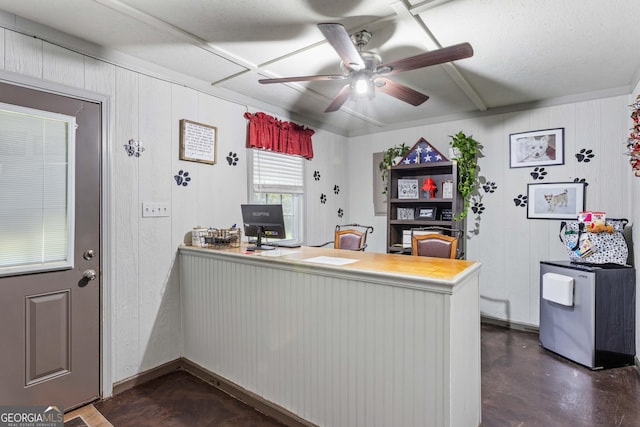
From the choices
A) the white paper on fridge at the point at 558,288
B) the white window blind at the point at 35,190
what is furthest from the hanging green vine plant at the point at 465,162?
the white window blind at the point at 35,190

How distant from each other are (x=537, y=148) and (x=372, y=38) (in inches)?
92.8

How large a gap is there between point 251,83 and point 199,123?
23.2 inches

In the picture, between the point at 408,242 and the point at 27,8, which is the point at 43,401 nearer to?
the point at 27,8

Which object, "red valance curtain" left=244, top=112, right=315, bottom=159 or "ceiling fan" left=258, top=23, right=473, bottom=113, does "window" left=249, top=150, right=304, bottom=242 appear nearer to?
"red valance curtain" left=244, top=112, right=315, bottom=159

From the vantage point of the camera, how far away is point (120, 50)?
2.41 m

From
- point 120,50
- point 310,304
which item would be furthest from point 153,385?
point 120,50

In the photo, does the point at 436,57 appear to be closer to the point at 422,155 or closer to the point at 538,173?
the point at 422,155

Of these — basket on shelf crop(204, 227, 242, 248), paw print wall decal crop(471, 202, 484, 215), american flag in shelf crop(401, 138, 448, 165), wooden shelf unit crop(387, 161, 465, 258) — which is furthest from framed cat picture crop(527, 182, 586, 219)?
basket on shelf crop(204, 227, 242, 248)

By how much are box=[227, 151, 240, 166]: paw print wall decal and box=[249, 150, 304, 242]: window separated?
0.19m

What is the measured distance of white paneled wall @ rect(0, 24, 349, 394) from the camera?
7.57 ft

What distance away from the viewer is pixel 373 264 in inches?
75.7

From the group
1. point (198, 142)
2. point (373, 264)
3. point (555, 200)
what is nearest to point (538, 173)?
point (555, 200)

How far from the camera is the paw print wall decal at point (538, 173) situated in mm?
3514

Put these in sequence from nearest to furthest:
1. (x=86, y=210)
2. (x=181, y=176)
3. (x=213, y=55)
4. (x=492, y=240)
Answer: (x=86, y=210) < (x=213, y=55) < (x=181, y=176) < (x=492, y=240)
